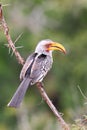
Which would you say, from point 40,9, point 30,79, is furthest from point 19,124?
point 30,79

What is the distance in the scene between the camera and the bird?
5829 millimetres

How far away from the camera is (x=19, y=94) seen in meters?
5.77

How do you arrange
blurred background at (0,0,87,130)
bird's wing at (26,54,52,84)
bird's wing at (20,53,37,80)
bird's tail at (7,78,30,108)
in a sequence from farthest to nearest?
blurred background at (0,0,87,130) → bird's wing at (26,54,52,84) → bird's wing at (20,53,37,80) → bird's tail at (7,78,30,108)

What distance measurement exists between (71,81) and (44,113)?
2.77 feet

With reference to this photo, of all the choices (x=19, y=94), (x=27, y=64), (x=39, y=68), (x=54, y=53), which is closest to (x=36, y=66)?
(x=39, y=68)

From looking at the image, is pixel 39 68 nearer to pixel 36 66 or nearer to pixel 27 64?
pixel 36 66

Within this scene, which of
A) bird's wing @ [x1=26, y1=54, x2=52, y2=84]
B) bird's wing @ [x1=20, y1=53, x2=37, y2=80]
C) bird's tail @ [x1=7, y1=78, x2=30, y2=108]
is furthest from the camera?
bird's wing @ [x1=26, y1=54, x2=52, y2=84]

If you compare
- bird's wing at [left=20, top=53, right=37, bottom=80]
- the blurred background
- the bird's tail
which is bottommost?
the blurred background

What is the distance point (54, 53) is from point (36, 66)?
30.3 feet

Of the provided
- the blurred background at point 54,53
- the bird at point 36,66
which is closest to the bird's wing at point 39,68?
the bird at point 36,66

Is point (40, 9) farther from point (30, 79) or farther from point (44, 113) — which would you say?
point (30, 79)

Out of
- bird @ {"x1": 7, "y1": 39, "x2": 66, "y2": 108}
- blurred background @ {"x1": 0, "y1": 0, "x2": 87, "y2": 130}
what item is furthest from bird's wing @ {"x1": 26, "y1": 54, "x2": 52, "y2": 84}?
blurred background @ {"x1": 0, "y1": 0, "x2": 87, "y2": 130}

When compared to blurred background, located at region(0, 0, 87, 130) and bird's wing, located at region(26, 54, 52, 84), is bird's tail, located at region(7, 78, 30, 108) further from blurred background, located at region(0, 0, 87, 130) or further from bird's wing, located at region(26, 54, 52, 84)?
blurred background, located at region(0, 0, 87, 130)

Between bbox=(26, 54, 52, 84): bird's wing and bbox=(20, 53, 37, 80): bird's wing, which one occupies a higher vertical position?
bbox=(20, 53, 37, 80): bird's wing
